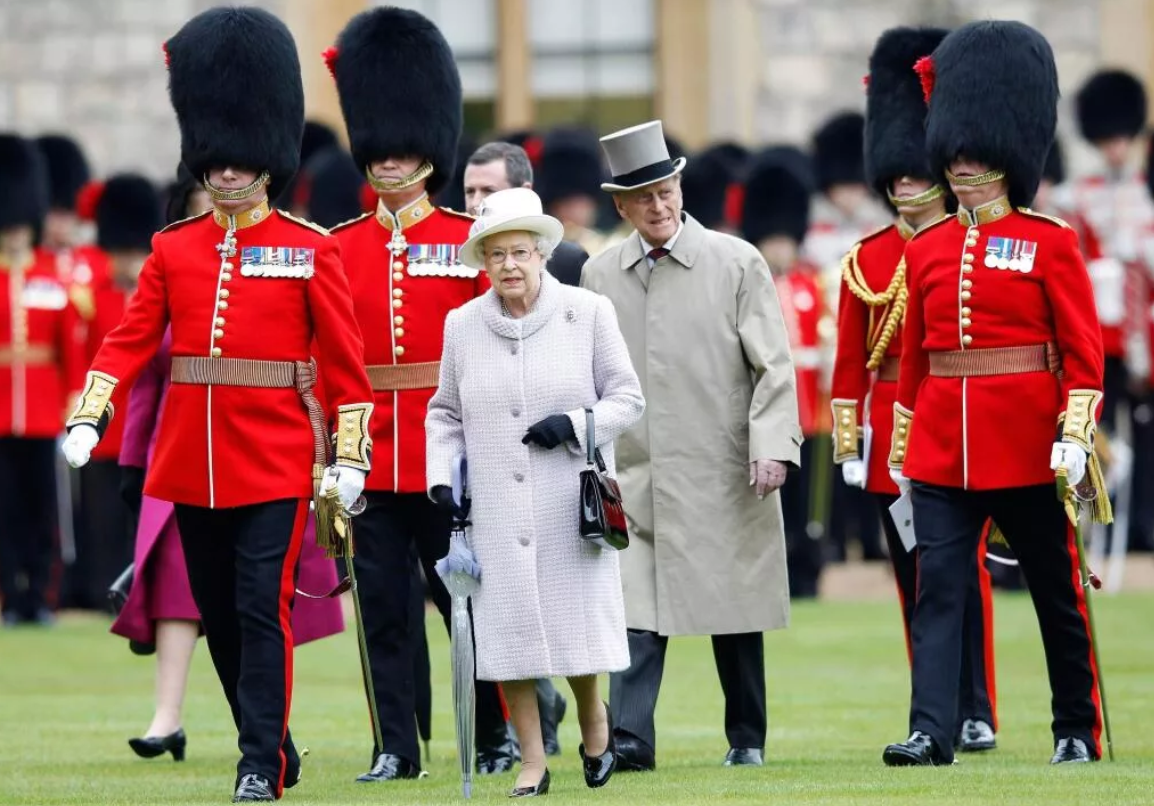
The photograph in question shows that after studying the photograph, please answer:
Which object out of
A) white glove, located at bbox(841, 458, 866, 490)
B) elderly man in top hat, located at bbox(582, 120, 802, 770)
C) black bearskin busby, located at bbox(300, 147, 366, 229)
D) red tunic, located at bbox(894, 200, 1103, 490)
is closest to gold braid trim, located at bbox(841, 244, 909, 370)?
white glove, located at bbox(841, 458, 866, 490)

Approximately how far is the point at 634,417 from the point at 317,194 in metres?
8.76

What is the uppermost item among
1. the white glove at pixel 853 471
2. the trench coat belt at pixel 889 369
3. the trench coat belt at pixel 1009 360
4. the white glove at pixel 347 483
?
the trench coat belt at pixel 1009 360

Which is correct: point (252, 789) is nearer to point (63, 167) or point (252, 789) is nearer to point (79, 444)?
point (79, 444)

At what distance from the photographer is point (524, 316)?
316 inches

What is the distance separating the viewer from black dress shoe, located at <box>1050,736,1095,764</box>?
27.8 ft

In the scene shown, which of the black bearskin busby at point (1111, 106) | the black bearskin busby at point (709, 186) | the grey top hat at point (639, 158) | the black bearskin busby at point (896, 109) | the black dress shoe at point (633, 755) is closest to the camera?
the black dress shoe at point (633, 755)

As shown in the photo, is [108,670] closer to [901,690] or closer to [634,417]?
→ [901,690]

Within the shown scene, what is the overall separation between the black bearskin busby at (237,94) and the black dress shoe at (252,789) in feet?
5.18

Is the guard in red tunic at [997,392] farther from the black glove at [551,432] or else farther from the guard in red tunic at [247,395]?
the guard in red tunic at [247,395]

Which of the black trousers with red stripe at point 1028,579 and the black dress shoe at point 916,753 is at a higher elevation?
the black trousers with red stripe at point 1028,579

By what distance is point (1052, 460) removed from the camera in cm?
822

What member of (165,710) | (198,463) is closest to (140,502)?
(165,710)

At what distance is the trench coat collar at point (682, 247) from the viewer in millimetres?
8977

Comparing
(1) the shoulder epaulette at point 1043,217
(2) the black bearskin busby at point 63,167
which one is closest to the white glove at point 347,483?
(1) the shoulder epaulette at point 1043,217
